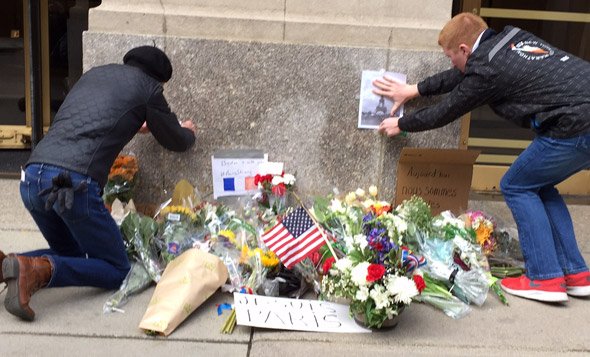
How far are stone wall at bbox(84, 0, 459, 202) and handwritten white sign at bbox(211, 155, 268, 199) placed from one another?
0.07 m

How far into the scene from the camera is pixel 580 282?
4027 millimetres

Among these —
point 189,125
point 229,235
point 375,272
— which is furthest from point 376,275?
point 189,125

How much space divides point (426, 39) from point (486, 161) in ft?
7.63

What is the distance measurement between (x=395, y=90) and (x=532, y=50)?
1.10m

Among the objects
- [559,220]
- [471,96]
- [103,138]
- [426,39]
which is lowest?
[559,220]

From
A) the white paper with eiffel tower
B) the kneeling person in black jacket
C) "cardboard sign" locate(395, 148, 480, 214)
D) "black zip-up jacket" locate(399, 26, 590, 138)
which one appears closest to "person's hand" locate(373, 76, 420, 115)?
the white paper with eiffel tower

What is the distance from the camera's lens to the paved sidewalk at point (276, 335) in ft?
10.8

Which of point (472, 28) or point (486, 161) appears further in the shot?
point (486, 161)

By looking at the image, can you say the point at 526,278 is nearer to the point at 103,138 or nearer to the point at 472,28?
the point at 472,28

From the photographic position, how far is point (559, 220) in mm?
4074

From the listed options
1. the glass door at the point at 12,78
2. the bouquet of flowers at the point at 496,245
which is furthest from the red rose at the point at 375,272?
the glass door at the point at 12,78

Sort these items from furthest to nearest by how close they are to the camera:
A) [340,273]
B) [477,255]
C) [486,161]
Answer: [486,161], [477,255], [340,273]

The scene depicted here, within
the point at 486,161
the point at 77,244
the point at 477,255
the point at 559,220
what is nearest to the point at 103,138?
the point at 77,244

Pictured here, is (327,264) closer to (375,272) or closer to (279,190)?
(375,272)
